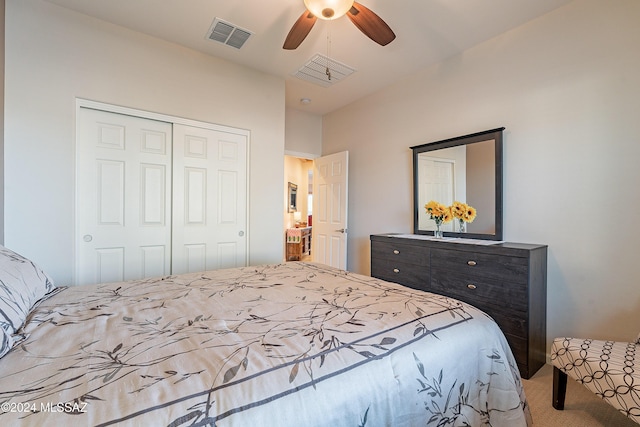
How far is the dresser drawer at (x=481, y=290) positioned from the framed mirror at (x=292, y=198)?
529cm

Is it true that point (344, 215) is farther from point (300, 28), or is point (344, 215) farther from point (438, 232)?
point (300, 28)

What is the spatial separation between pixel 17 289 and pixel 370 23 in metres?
2.34

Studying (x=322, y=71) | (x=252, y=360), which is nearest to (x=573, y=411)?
(x=252, y=360)

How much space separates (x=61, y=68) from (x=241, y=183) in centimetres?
176

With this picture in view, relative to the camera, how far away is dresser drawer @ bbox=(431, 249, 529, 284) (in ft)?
6.57

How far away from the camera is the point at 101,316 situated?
3.73ft

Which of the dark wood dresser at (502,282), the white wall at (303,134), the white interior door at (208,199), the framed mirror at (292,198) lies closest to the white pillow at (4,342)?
the white interior door at (208,199)

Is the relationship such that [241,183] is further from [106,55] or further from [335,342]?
[335,342]

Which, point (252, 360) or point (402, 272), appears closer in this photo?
point (252, 360)

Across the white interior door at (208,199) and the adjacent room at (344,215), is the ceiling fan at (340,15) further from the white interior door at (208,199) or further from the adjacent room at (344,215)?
the white interior door at (208,199)

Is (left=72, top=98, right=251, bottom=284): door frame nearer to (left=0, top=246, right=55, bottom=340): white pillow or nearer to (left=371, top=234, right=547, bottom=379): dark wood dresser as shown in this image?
(left=0, top=246, right=55, bottom=340): white pillow

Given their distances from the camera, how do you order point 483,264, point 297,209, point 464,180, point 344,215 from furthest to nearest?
point 297,209
point 344,215
point 464,180
point 483,264

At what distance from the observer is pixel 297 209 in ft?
26.2

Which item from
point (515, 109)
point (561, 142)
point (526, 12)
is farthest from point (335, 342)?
point (526, 12)
